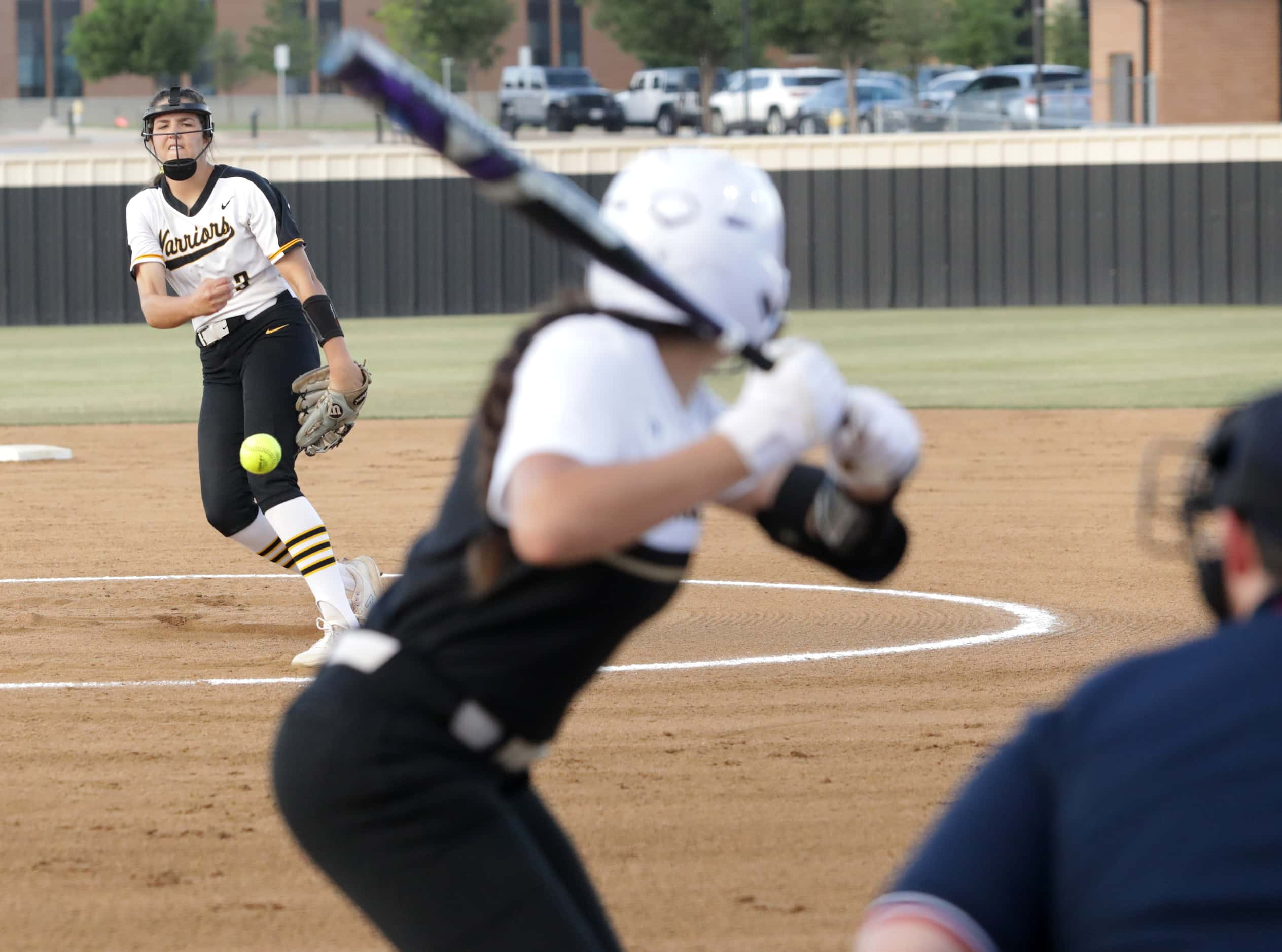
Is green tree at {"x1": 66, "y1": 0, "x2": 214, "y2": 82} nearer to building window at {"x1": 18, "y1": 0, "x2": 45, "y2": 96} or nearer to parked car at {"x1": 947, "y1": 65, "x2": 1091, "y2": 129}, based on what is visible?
building window at {"x1": 18, "y1": 0, "x2": 45, "y2": 96}

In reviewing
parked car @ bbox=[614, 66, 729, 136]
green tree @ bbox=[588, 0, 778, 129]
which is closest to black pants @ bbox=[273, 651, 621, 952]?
parked car @ bbox=[614, 66, 729, 136]

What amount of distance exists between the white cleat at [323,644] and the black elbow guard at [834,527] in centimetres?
429

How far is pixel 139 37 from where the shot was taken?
69.2m

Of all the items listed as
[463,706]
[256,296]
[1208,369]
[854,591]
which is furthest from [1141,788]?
[1208,369]

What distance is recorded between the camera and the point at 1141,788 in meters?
1.75

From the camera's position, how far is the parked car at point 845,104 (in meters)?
44.9

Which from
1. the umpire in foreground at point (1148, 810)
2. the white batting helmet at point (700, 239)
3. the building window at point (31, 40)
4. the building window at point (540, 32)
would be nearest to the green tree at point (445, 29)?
the building window at point (540, 32)

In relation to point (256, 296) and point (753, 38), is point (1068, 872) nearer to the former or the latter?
point (256, 296)

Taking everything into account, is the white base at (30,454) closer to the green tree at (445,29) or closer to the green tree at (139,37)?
the green tree at (445,29)

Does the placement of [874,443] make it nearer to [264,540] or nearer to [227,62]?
[264,540]

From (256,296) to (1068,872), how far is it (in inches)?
266

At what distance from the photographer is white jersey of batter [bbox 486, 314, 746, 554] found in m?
2.56

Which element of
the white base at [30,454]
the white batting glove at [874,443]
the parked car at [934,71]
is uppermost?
the parked car at [934,71]

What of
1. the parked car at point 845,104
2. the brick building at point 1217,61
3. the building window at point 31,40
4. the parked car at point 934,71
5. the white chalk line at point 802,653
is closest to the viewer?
the white chalk line at point 802,653
